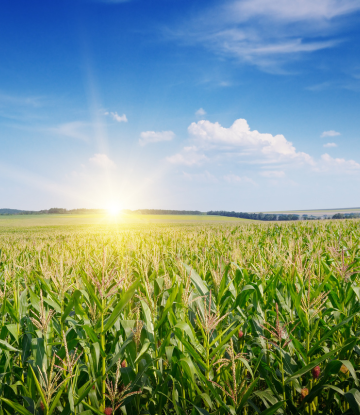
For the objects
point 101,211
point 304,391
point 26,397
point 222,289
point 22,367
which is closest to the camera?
point 26,397

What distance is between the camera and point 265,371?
2.18 m

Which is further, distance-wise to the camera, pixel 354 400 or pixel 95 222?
pixel 95 222

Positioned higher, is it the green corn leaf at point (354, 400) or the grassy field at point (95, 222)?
the green corn leaf at point (354, 400)

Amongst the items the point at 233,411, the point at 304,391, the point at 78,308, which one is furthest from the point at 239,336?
the point at 78,308

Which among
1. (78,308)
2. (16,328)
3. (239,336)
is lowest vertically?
(239,336)

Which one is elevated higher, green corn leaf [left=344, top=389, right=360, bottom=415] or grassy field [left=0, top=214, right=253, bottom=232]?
green corn leaf [left=344, top=389, right=360, bottom=415]

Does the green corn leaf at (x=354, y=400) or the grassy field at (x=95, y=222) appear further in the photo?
the grassy field at (x=95, y=222)

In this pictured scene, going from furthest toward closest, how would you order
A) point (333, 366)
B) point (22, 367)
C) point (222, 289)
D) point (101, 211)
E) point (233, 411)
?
point (101, 211) → point (222, 289) → point (22, 367) → point (333, 366) → point (233, 411)

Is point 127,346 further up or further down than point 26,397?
further up

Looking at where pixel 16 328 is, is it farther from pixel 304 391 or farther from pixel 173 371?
pixel 304 391

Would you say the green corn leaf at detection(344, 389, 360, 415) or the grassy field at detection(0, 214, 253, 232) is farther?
the grassy field at detection(0, 214, 253, 232)

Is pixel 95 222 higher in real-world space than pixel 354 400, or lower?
lower

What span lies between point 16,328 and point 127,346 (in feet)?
4.10

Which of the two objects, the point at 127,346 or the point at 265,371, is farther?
the point at 265,371
